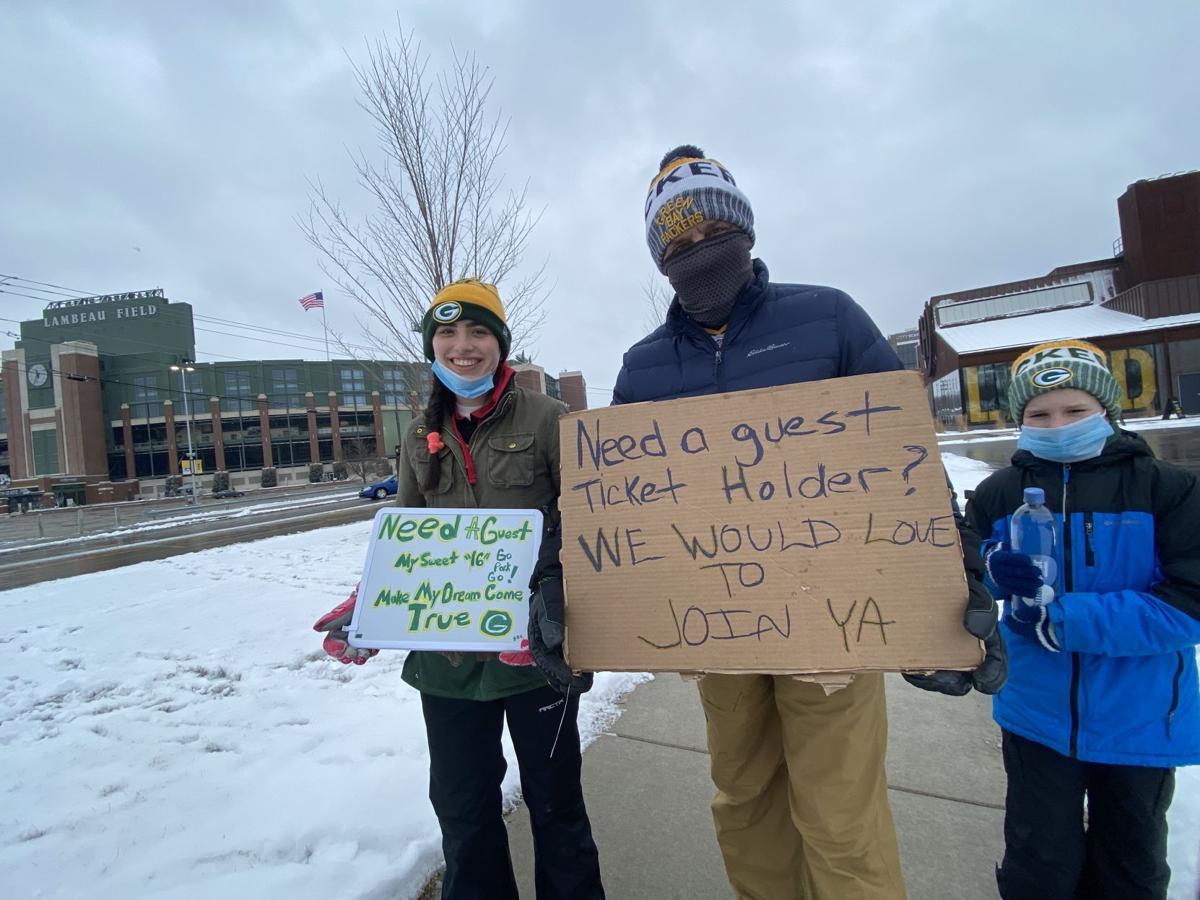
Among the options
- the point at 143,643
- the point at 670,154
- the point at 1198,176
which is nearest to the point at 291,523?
the point at 143,643

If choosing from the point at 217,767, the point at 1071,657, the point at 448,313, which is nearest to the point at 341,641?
the point at 448,313

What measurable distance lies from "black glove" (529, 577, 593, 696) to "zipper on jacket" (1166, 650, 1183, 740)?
149cm

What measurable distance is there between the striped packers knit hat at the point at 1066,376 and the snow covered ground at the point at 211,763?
8.16ft

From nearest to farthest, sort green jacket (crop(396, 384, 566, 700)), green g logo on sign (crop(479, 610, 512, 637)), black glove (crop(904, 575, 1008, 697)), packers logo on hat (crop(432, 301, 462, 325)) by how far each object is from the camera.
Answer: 1. black glove (crop(904, 575, 1008, 697))
2. green g logo on sign (crop(479, 610, 512, 637))
3. green jacket (crop(396, 384, 566, 700))
4. packers logo on hat (crop(432, 301, 462, 325))

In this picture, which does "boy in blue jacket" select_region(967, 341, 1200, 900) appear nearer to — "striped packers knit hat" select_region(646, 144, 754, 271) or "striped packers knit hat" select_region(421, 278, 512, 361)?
"striped packers knit hat" select_region(646, 144, 754, 271)

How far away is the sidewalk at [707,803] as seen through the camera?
192cm

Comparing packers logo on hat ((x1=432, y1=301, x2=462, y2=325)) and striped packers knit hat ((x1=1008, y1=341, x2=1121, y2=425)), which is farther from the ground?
packers logo on hat ((x1=432, y1=301, x2=462, y2=325))

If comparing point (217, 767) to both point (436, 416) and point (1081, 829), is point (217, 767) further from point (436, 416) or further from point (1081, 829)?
point (1081, 829)

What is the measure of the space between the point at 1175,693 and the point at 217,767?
3.76m

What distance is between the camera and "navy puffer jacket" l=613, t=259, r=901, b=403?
1461 millimetres

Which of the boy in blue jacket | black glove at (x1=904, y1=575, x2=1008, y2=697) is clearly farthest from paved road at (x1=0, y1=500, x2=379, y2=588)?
the boy in blue jacket

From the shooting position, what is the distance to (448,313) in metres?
1.83

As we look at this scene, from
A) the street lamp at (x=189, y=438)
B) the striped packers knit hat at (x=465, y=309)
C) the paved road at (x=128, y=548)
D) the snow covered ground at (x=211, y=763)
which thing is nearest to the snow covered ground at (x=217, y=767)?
the snow covered ground at (x=211, y=763)

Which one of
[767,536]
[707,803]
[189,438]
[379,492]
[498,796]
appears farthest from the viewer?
[189,438]
